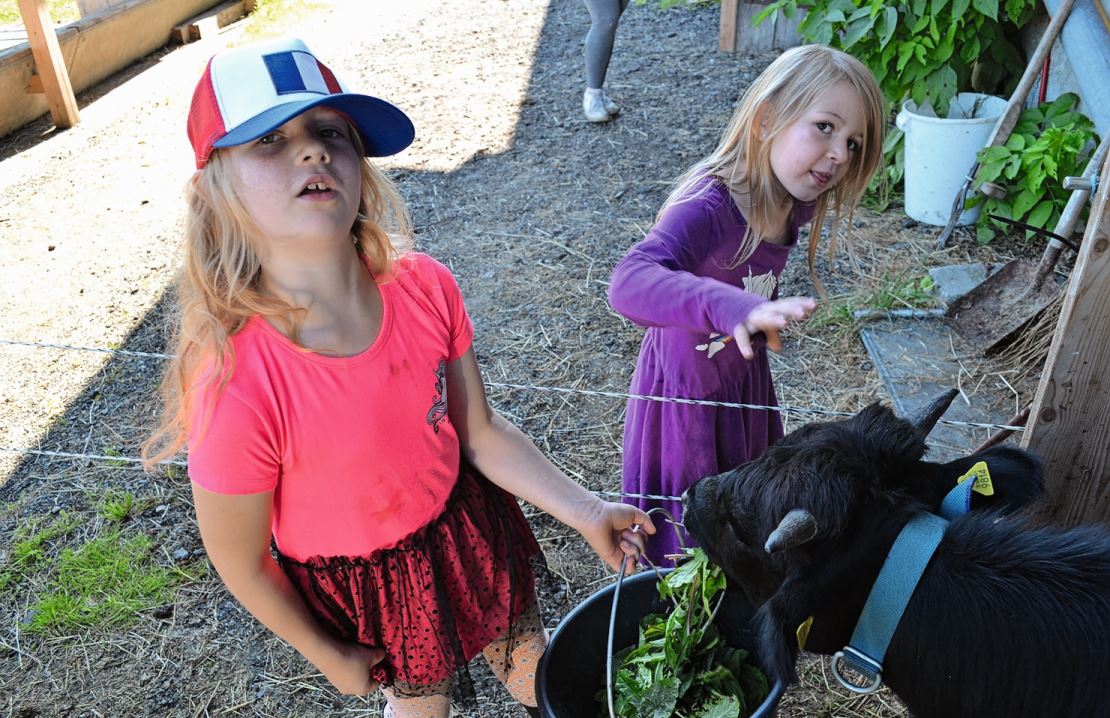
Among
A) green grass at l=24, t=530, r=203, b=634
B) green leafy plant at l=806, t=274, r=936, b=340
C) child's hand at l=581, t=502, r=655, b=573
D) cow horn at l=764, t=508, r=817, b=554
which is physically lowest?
green grass at l=24, t=530, r=203, b=634

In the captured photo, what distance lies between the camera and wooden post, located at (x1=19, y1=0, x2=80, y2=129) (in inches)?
299

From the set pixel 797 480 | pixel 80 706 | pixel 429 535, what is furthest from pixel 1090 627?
pixel 80 706

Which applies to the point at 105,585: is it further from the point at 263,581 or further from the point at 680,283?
the point at 680,283

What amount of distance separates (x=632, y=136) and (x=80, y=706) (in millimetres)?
5388

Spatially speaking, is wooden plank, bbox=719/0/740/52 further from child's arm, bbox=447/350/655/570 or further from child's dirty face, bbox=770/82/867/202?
child's arm, bbox=447/350/655/570

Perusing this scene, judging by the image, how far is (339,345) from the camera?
1.89 m

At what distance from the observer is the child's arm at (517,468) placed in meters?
2.20

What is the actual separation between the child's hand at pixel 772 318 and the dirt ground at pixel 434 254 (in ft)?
3.18

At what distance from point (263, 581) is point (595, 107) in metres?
6.02

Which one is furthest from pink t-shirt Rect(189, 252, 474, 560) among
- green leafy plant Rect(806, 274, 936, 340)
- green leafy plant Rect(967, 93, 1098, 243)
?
green leafy plant Rect(967, 93, 1098, 243)

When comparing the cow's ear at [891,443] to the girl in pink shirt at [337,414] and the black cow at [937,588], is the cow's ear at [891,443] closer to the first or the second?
the black cow at [937,588]

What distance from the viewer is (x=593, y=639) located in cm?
232

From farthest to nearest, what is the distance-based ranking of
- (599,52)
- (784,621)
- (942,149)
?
(599,52) < (942,149) < (784,621)

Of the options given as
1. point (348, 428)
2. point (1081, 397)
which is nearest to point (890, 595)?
point (1081, 397)
